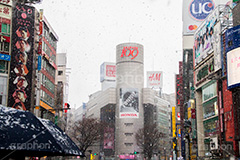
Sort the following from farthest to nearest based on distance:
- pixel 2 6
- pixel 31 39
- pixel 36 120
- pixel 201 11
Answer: pixel 201 11, pixel 31 39, pixel 2 6, pixel 36 120

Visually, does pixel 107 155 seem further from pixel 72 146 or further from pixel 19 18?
pixel 72 146

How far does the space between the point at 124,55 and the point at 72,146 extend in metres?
156

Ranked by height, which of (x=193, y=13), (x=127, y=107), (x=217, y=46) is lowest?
(x=127, y=107)

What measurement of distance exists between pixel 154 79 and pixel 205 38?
11876cm

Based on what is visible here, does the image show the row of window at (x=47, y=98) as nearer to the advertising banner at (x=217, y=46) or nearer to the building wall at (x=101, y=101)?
the advertising banner at (x=217, y=46)

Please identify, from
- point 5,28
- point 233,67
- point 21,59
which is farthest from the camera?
point 21,59

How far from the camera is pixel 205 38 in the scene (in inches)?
2557

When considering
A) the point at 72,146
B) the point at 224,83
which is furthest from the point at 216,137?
the point at 72,146

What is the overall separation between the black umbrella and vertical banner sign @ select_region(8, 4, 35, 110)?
1766 inches

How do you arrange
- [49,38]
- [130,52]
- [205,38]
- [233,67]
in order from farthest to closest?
1. [130,52]
2. [49,38]
3. [205,38]
4. [233,67]

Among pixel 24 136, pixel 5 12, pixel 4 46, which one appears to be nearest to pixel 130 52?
pixel 5 12

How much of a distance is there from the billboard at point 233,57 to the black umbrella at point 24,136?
37.8 meters

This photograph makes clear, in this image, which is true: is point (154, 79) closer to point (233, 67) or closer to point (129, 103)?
point (129, 103)

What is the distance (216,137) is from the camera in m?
56.8
